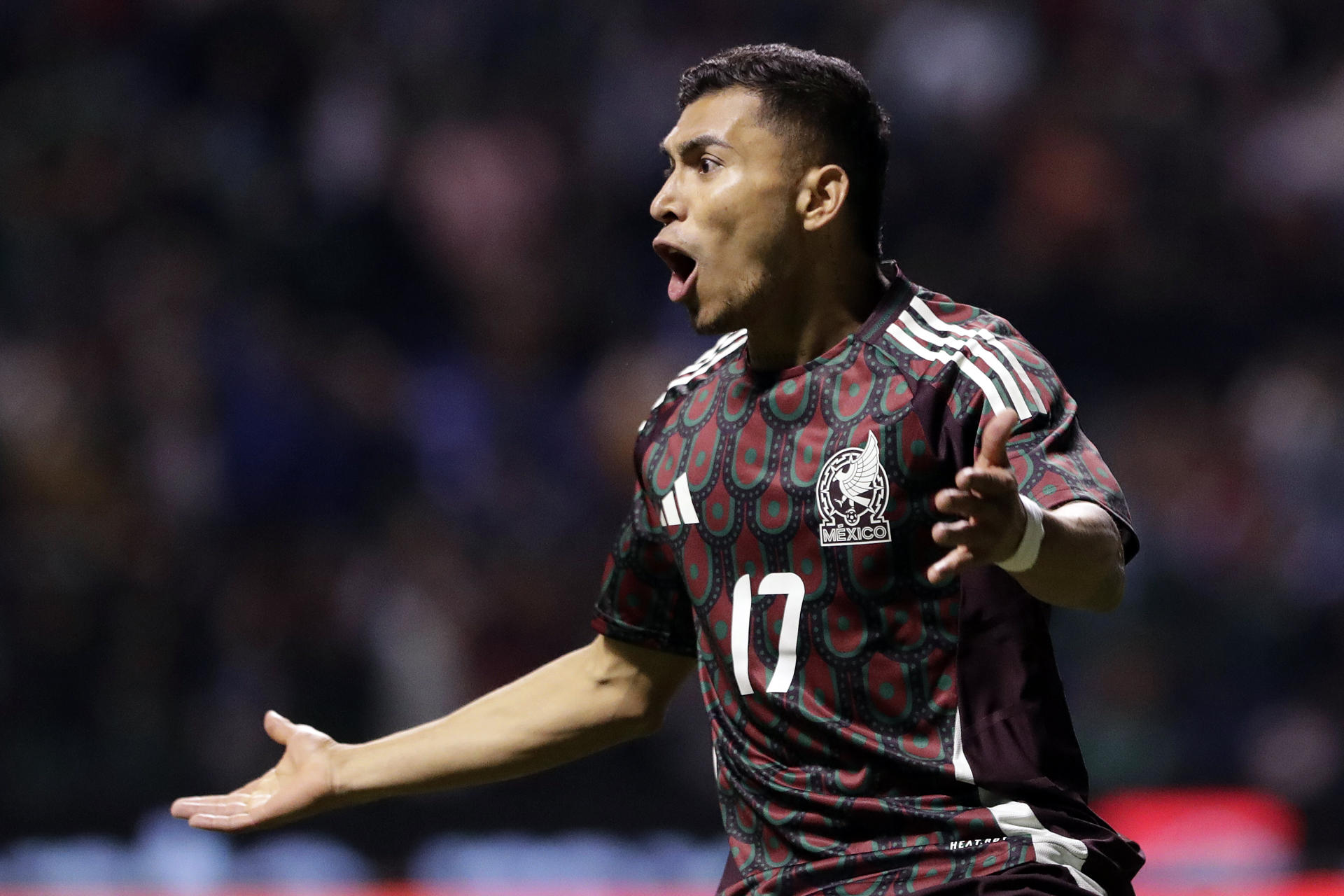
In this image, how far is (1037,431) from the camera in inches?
108

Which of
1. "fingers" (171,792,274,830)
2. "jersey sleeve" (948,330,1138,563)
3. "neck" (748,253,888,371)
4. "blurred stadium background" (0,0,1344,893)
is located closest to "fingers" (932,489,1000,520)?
"jersey sleeve" (948,330,1138,563)

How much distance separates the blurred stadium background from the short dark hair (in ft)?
11.7

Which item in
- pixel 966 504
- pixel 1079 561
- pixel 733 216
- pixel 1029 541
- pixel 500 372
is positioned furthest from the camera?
pixel 500 372

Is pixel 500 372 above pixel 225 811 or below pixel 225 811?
above

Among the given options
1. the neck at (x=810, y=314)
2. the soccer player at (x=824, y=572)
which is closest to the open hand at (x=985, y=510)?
the soccer player at (x=824, y=572)

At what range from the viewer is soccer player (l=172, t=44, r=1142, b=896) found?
278cm

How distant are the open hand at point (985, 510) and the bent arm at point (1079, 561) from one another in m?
0.12

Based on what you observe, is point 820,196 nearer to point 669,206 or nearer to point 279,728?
point 669,206

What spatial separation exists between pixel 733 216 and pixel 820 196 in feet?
0.53

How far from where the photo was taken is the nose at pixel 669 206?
3115 millimetres

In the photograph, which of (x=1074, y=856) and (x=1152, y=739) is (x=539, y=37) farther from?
(x=1074, y=856)

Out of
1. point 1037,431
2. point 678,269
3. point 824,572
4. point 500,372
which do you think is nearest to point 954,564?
point 1037,431

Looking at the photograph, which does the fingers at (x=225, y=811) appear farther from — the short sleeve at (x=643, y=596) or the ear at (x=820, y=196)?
the ear at (x=820, y=196)

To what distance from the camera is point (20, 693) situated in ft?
23.8
